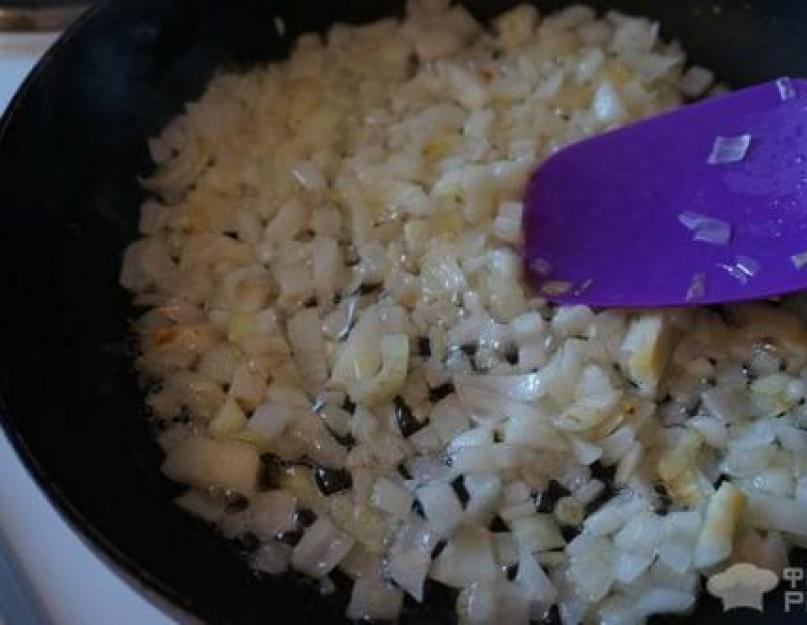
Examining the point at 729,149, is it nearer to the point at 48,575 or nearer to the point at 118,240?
the point at 118,240

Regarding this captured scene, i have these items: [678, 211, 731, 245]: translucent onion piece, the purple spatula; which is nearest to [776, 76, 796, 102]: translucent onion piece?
the purple spatula

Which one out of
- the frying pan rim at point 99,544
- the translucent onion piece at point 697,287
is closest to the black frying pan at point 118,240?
the frying pan rim at point 99,544

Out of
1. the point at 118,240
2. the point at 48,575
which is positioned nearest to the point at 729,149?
the point at 118,240

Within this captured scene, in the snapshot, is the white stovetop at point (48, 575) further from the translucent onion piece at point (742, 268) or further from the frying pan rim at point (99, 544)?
the translucent onion piece at point (742, 268)

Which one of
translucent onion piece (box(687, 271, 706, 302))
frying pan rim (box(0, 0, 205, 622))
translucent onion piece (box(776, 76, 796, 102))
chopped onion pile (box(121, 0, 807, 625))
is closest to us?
frying pan rim (box(0, 0, 205, 622))

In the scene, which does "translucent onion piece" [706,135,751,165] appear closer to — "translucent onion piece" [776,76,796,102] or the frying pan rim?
"translucent onion piece" [776,76,796,102]

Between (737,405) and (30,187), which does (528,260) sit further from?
(30,187)

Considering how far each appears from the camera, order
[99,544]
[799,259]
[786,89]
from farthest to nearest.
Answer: [786,89], [799,259], [99,544]
